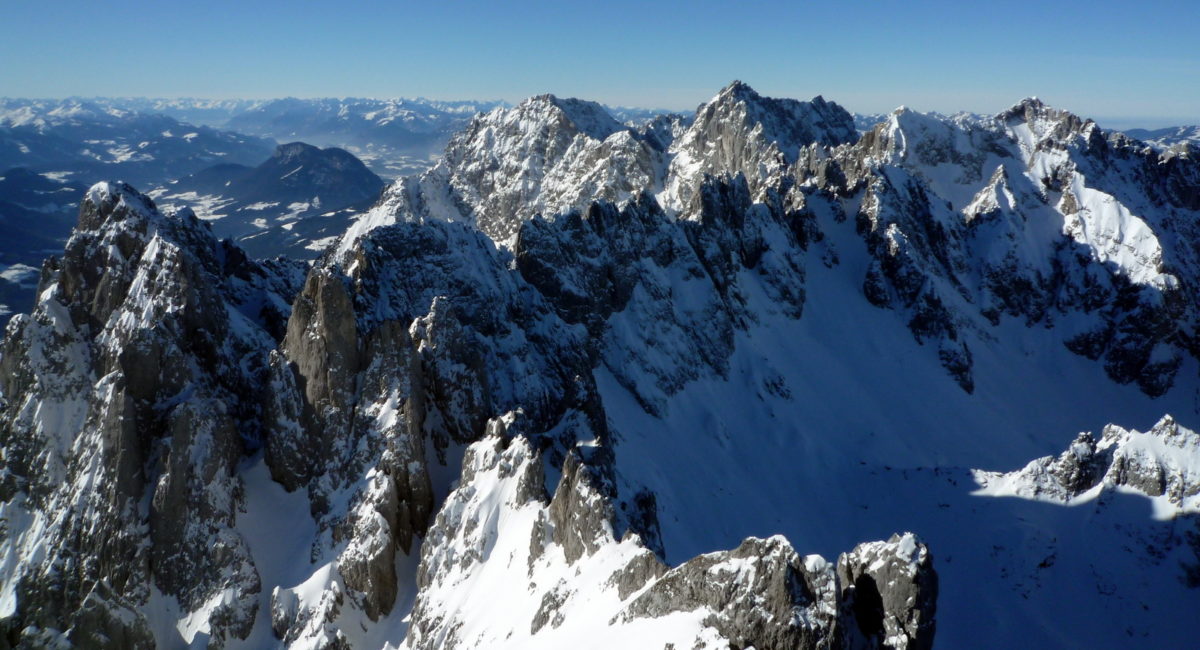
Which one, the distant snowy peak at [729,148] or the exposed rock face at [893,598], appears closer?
the exposed rock face at [893,598]

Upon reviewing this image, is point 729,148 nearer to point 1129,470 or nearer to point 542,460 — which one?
point 1129,470

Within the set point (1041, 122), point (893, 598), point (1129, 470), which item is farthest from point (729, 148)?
point (893, 598)

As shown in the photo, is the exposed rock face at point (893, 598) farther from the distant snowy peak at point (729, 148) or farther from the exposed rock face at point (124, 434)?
the distant snowy peak at point (729, 148)

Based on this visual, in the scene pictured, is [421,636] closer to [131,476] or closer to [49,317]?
[131,476]

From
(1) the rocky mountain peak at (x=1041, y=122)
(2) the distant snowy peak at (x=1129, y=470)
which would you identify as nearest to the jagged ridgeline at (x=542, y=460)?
(2) the distant snowy peak at (x=1129, y=470)

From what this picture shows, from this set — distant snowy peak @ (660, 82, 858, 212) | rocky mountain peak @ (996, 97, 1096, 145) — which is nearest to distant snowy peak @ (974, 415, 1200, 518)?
distant snowy peak @ (660, 82, 858, 212)

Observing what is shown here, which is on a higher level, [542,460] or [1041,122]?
[1041,122]

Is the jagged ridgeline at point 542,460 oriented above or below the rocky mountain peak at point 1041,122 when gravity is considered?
below
